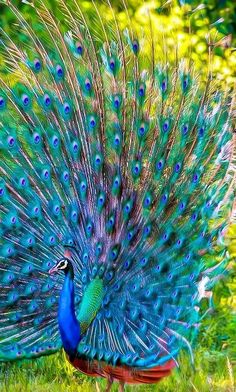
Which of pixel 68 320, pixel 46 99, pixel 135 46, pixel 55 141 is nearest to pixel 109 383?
pixel 68 320

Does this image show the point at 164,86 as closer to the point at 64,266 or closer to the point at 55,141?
the point at 55,141

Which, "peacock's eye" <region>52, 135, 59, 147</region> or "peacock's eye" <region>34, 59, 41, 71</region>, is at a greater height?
"peacock's eye" <region>34, 59, 41, 71</region>

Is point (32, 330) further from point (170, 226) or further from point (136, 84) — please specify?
point (136, 84)


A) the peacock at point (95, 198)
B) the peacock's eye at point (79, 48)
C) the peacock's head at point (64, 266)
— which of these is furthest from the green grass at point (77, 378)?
the peacock's eye at point (79, 48)

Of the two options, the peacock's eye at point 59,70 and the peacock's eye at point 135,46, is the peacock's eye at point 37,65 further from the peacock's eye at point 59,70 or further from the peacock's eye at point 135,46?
the peacock's eye at point 135,46

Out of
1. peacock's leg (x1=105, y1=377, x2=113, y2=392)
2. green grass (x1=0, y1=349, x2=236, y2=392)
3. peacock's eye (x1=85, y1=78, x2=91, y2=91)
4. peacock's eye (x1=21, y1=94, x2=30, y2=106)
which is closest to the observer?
peacock's eye (x1=21, y1=94, x2=30, y2=106)

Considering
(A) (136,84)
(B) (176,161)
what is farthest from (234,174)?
(A) (136,84)

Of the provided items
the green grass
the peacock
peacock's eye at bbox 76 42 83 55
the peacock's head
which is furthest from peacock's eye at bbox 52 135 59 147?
the green grass

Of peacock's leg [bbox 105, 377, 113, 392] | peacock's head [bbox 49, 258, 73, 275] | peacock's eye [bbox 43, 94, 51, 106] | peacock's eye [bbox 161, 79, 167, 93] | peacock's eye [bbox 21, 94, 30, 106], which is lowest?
peacock's leg [bbox 105, 377, 113, 392]

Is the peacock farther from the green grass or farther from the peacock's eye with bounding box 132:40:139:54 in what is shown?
the green grass
